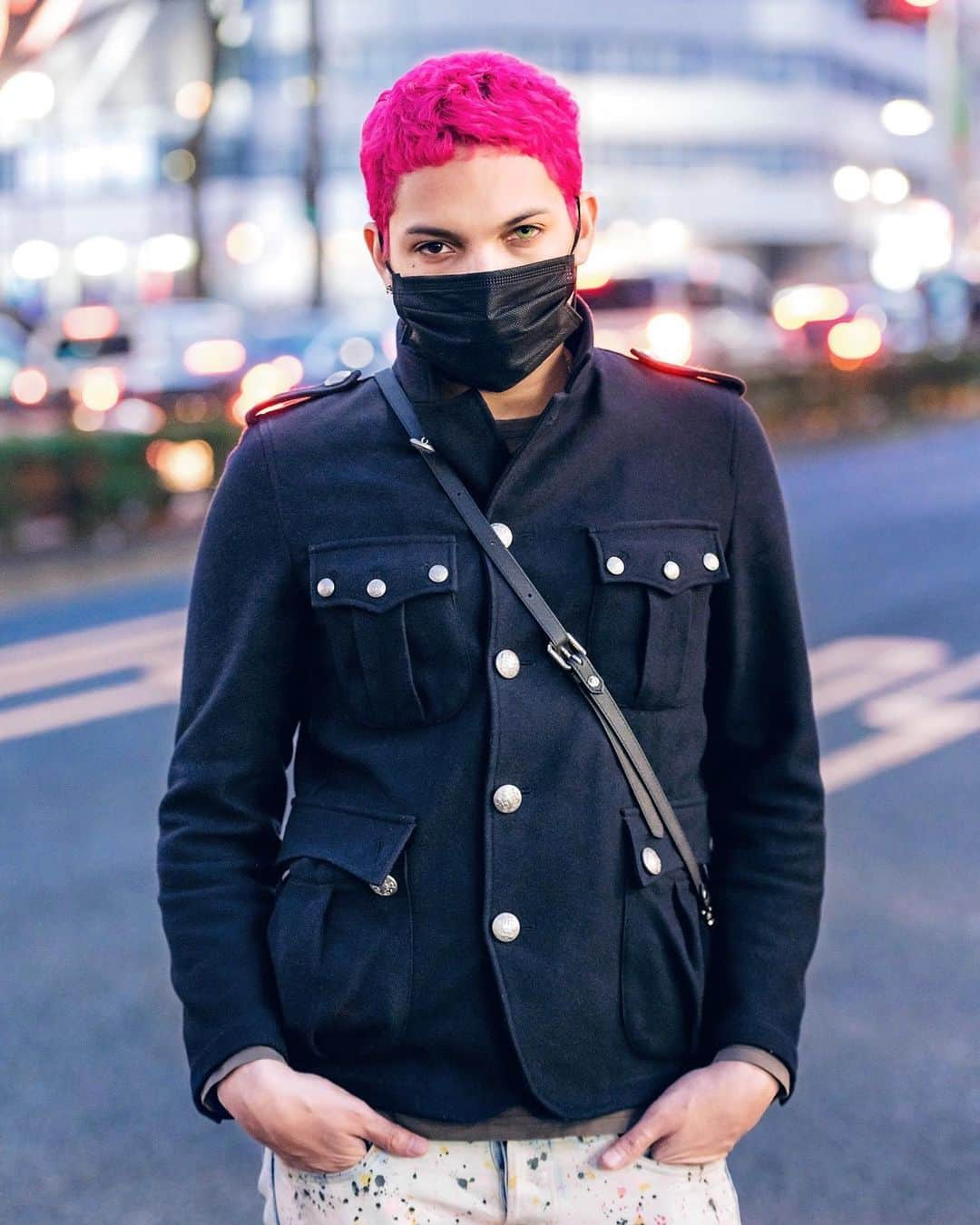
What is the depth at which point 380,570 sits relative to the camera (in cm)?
186

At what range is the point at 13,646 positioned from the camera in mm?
10164

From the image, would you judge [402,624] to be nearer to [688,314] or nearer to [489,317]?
[489,317]

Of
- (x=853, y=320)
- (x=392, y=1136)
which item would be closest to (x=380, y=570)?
(x=392, y=1136)

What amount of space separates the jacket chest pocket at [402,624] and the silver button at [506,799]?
3.8 inches

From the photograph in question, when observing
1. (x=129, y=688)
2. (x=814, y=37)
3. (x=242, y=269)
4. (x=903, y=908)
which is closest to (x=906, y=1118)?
(x=903, y=908)

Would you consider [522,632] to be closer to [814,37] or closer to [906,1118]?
[906,1118]

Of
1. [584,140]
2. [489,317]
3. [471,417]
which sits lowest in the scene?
[584,140]

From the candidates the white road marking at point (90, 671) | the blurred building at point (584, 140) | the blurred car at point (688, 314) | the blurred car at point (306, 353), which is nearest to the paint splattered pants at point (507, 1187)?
the white road marking at point (90, 671)

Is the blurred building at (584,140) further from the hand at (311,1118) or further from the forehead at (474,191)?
the hand at (311,1118)

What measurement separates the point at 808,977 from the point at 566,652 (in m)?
3.37

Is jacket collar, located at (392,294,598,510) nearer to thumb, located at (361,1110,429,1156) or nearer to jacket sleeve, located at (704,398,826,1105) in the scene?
jacket sleeve, located at (704,398,826,1105)

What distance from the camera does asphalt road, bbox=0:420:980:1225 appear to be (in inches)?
154

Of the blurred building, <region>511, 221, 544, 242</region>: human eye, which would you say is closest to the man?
<region>511, 221, 544, 242</region>: human eye

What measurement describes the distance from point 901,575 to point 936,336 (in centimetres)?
2406
